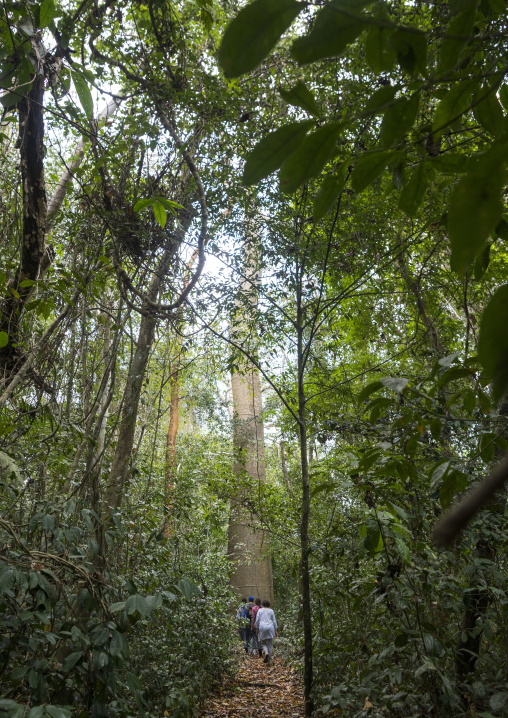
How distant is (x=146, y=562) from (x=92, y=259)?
2569 mm

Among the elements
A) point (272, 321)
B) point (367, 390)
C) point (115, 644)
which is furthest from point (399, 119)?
point (272, 321)

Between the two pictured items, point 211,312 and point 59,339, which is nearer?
point 59,339

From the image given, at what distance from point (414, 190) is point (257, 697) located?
19.6 ft

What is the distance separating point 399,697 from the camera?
2137 millimetres

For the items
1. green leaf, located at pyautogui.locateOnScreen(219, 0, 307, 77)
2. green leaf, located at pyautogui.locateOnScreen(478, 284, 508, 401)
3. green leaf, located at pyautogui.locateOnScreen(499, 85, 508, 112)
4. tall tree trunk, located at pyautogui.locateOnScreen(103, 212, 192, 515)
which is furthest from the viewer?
tall tree trunk, located at pyautogui.locateOnScreen(103, 212, 192, 515)

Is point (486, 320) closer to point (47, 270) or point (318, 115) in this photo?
point (318, 115)

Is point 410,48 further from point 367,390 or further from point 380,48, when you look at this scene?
point 367,390

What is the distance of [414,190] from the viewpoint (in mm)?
754

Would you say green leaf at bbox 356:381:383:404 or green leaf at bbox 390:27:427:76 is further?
green leaf at bbox 356:381:383:404

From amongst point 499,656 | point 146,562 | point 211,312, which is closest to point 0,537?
point 146,562

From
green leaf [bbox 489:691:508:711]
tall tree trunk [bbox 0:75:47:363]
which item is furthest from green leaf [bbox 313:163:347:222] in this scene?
tall tree trunk [bbox 0:75:47:363]

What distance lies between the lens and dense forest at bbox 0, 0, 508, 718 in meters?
0.55

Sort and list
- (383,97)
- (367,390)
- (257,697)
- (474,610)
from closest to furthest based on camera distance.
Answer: (383,97) < (367,390) < (474,610) < (257,697)

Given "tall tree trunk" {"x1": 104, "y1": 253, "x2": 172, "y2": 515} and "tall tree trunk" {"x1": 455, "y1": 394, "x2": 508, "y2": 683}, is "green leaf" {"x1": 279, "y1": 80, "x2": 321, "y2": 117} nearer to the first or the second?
"tall tree trunk" {"x1": 455, "y1": 394, "x2": 508, "y2": 683}
